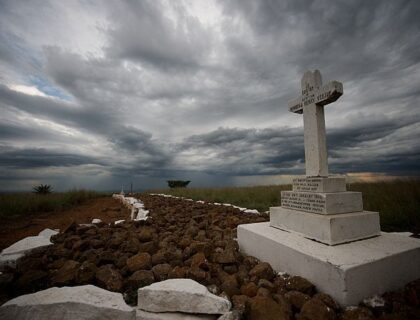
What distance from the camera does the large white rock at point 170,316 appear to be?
74.2 inches

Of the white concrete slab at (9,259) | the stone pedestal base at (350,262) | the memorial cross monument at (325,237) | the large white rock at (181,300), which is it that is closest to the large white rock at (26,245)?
the white concrete slab at (9,259)

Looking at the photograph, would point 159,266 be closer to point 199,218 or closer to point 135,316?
point 135,316

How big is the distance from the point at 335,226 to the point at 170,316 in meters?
2.04

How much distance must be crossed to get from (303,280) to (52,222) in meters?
8.45

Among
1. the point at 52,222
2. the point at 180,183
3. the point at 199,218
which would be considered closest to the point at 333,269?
the point at 199,218

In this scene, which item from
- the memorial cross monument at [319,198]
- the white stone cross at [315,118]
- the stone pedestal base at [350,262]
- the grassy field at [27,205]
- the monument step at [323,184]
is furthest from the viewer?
the grassy field at [27,205]

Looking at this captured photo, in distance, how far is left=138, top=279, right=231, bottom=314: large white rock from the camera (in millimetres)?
1870

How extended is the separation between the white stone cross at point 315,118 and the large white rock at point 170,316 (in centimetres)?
251

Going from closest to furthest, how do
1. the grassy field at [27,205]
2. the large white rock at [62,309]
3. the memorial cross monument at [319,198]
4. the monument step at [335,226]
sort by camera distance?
the large white rock at [62,309], the monument step at [335,226], the memorial cross monument at [319,198], the grassy field at [27,205]

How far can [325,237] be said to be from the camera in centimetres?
271

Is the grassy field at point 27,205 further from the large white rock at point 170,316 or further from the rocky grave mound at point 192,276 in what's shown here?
the large white rock at point 170,316

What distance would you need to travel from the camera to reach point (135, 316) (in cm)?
192

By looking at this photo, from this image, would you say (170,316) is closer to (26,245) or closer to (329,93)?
(26,245)

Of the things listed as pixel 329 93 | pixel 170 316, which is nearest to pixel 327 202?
pixel 329 93
